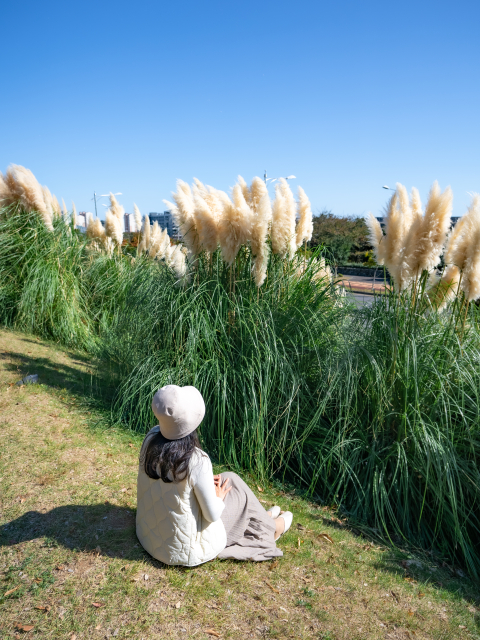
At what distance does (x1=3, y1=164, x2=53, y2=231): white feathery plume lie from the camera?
675cm

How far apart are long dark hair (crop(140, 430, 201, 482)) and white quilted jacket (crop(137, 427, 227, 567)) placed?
0.06m

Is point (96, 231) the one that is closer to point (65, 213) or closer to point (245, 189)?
point (65, 213)

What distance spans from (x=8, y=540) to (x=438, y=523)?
2.92 metres

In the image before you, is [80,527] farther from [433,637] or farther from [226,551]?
[433,637]

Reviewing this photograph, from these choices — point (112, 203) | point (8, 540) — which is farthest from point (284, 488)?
point (112, 203)

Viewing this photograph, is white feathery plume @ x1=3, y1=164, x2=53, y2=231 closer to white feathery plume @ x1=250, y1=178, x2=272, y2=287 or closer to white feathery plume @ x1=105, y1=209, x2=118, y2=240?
white feathery plume @ x1=105, y1=209, x2=118, y2=240

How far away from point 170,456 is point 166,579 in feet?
2.43

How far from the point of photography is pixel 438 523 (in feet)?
11.2

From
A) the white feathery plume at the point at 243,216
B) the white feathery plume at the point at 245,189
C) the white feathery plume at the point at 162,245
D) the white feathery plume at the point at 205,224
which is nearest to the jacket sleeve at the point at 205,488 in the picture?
the white feathery plume at the point at 243,216

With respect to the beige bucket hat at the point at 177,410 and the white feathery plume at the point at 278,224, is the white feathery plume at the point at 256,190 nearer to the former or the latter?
the white feathery plume at the point at 278,224

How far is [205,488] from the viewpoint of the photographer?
7.99 feet

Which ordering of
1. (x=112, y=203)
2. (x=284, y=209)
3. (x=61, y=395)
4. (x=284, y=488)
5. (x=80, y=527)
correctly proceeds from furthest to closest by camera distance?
1. (x=112, y=203)
2. (x=61, y=395)
3. (x=284, y=209)
4. (x=284, y=488)
5. (x=80, y=527)

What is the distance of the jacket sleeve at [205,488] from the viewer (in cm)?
A: 243

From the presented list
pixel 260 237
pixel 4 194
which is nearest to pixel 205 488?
pixel 260 237
